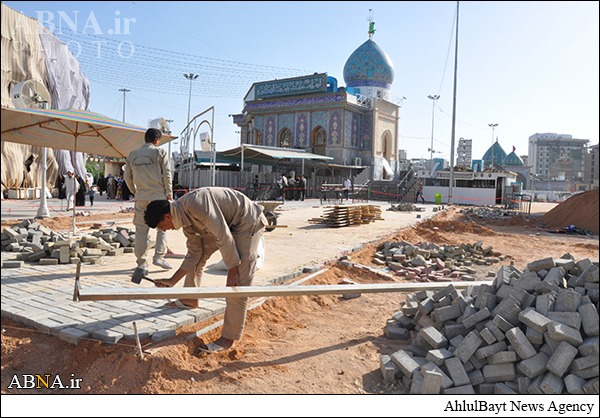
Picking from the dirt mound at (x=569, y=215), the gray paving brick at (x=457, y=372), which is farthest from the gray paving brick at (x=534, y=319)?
the dirt mound at (x=569, y=215)

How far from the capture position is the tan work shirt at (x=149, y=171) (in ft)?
17.6

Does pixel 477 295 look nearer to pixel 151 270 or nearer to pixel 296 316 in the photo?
pixel 296 316

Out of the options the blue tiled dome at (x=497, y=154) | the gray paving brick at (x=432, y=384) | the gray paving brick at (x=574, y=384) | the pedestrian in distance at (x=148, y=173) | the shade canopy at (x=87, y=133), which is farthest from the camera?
the blue tiled dome at (x=497, y=154)

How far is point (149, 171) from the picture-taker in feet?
17.6

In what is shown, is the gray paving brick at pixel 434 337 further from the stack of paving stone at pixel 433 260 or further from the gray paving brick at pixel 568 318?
the stack of paving stone at pixel 433 260

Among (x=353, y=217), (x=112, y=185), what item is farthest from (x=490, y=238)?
(x=112, y=185)

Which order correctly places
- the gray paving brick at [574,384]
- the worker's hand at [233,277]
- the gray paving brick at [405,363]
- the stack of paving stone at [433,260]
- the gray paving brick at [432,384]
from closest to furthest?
1. the gray paving brick at [574,384]
2. the gray paving brick at [432,384]
3. the gray paving brick at [405,363]
4. the worker's hand at [233,277]
5. the stack of paving stone at [433,260]

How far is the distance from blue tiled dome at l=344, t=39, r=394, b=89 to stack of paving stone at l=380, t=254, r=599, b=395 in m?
35.6

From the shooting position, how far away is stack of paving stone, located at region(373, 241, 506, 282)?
7.36m

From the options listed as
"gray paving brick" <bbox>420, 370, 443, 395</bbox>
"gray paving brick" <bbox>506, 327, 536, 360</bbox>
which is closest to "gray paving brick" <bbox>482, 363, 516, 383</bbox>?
"gray paving brick" <bbox>506, 327, 536, 360</bbox>

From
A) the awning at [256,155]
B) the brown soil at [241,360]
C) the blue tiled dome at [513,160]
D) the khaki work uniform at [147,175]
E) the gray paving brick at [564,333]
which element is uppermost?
the blue tiled dome at [513,160]

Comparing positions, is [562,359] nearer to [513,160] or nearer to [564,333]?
[564,333]

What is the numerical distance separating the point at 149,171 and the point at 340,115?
2930cm

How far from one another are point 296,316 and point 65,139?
5.30 m
